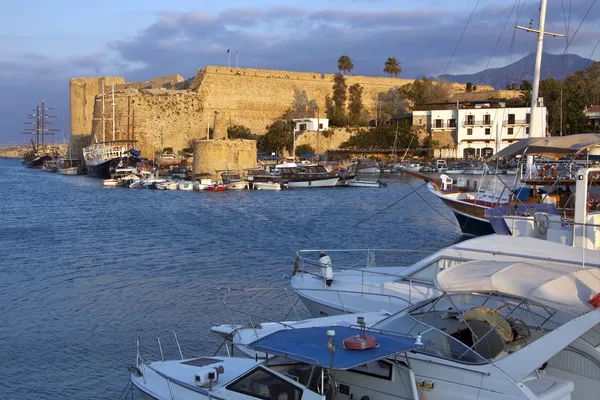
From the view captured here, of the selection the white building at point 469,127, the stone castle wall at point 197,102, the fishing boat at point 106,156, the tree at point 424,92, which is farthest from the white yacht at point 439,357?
the tree at point 424,92

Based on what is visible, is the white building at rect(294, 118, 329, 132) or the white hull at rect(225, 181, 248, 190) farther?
the white building at rect(294, 118, 329, 132)

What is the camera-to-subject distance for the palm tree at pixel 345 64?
65875mm

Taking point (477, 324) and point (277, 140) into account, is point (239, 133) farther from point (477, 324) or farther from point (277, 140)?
point (477, 324)

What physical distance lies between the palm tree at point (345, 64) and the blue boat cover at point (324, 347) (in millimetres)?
61438

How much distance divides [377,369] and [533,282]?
1956 mm

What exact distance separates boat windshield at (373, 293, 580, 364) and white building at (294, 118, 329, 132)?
159 ft

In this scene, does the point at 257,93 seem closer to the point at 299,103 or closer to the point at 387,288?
the point at 299,103

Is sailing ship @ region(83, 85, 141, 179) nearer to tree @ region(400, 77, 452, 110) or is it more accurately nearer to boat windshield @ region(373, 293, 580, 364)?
tree @ region(400, 77, 452, 110)

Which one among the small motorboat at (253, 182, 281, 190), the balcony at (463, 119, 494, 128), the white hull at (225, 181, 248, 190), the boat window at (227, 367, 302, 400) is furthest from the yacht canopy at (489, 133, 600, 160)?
the balcony at (463, 119, 494, 128)

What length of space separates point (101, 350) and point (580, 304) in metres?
5.89

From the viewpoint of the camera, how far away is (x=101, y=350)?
9227 mm

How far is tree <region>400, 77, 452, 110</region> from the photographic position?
61750 mm

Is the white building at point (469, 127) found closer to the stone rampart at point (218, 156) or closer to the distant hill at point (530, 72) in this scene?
the distant hill at point (530, 72)

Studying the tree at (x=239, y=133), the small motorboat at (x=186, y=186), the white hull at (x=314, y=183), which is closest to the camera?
the small motorboat at (x=186, y=186)
